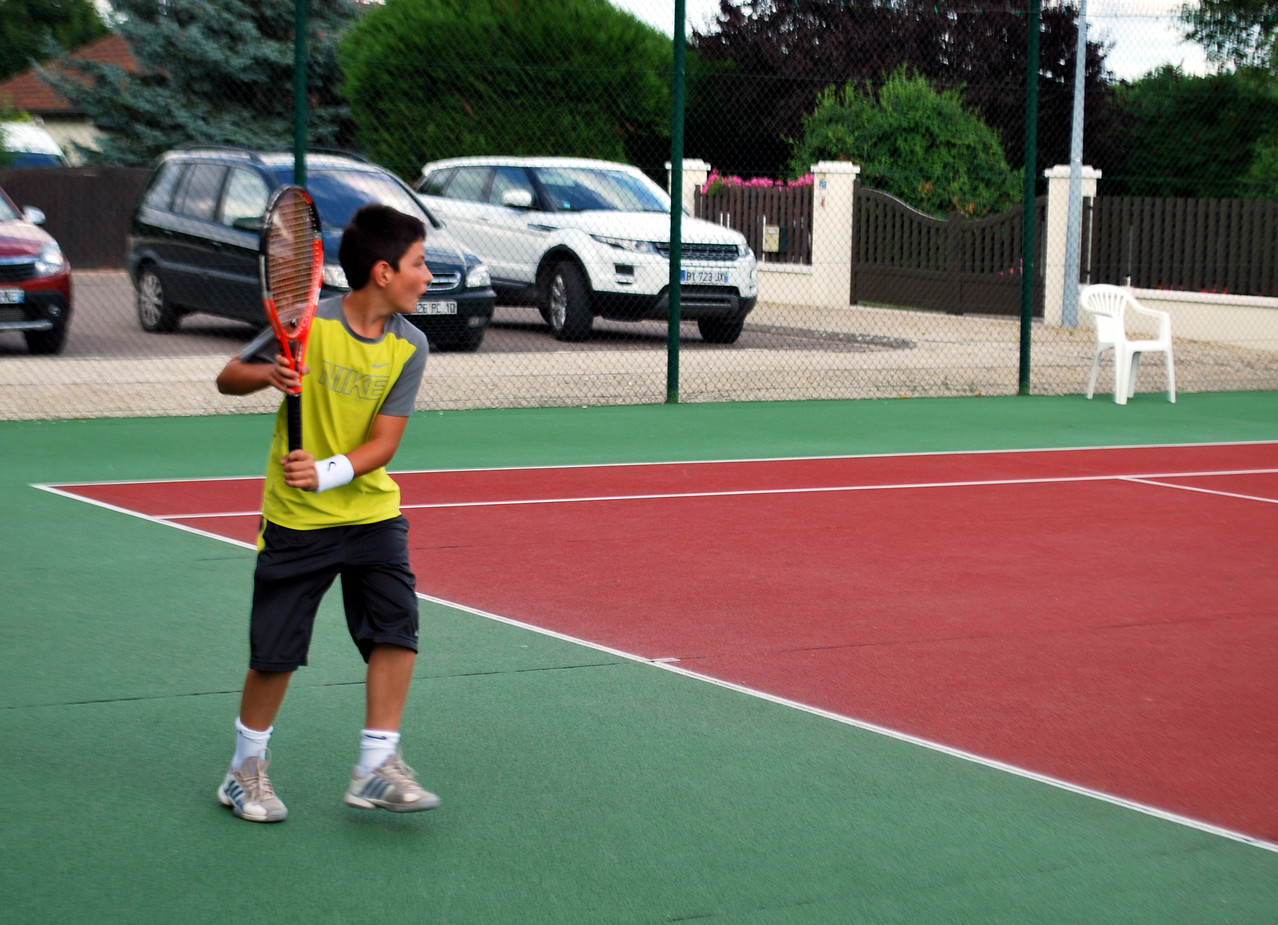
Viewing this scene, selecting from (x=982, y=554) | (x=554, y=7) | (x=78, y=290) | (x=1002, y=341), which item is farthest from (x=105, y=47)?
(x=982, y=554)

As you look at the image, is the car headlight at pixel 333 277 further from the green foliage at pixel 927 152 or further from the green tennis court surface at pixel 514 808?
the green foliage at pixel 927 152

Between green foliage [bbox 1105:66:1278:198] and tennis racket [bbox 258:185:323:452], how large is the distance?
12.6m

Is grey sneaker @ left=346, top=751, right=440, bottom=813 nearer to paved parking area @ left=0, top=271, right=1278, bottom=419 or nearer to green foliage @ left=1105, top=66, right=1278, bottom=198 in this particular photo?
paved parking area @ left=0, top=271, right=1278, bottom=419

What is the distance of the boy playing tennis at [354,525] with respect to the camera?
3.93 m

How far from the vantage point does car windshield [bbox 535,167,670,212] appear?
16.9 m

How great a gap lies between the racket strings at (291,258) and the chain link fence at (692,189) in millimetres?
8143

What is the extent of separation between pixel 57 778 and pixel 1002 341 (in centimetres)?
1566

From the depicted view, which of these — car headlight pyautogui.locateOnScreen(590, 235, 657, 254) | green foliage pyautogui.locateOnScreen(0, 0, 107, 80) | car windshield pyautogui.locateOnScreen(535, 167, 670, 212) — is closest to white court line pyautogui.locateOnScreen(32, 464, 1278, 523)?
car headlight pyautogui.locateOnScreen(590, 235, 657, 254)

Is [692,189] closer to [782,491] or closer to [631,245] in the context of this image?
[631,245]

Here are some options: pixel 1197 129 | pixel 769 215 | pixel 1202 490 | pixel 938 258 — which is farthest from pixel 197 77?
pixel 1202 490

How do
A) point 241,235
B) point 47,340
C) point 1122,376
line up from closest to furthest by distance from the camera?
point 1122,376 < point 47,340 < point 241,235

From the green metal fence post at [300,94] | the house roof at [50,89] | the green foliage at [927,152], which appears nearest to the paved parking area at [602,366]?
the green metal fence post at [300,94]

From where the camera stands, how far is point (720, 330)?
1733cm

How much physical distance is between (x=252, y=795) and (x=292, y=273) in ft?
4.07
